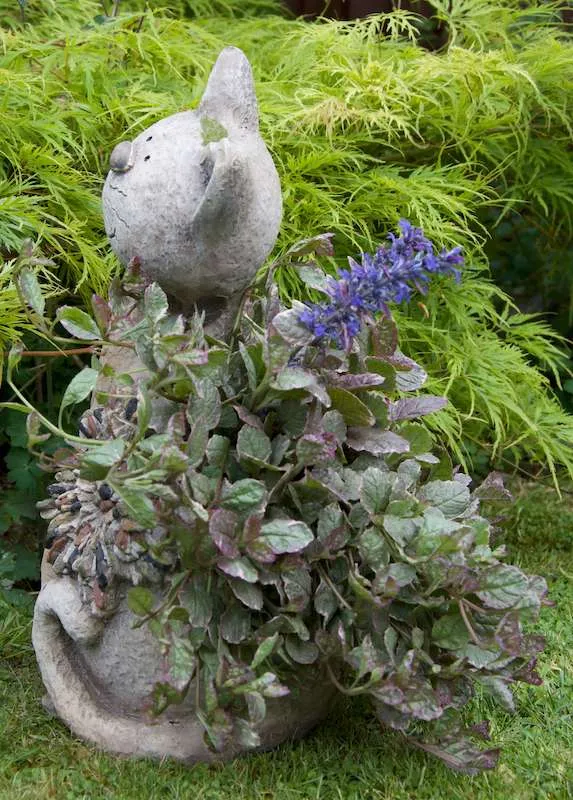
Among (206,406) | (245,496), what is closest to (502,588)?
(245,496)

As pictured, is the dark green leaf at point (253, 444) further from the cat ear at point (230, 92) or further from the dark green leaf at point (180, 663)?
the cat ear at point (230, 92)

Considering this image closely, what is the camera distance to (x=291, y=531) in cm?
139

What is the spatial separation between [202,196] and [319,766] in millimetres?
952

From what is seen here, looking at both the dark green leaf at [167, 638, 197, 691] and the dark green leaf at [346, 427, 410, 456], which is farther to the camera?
the dark green leaf at [346, 427, 410, 456]

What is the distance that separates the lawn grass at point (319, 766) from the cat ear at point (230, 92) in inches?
41.5

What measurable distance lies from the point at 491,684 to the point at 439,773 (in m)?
0.18

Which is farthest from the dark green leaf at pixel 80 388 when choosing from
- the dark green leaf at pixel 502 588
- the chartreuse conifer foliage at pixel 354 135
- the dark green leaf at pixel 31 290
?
the dark green leaf at pixel 502 588

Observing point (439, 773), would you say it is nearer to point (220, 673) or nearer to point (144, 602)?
point (220, 673)

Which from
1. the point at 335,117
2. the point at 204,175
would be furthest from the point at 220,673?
the point at 335,117

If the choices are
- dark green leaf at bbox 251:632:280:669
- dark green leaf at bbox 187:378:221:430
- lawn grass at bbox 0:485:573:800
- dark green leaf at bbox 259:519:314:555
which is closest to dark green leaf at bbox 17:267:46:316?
dark green leaf at bbox 187:378:221:430

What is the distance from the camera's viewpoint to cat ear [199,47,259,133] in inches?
59.4

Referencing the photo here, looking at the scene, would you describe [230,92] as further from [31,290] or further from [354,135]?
[354,135]

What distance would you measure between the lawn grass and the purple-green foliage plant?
76 mm

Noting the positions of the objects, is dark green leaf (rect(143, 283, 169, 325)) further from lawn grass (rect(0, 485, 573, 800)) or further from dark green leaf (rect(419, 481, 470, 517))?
lawn grass (rect(0, 485, 573, 800))
